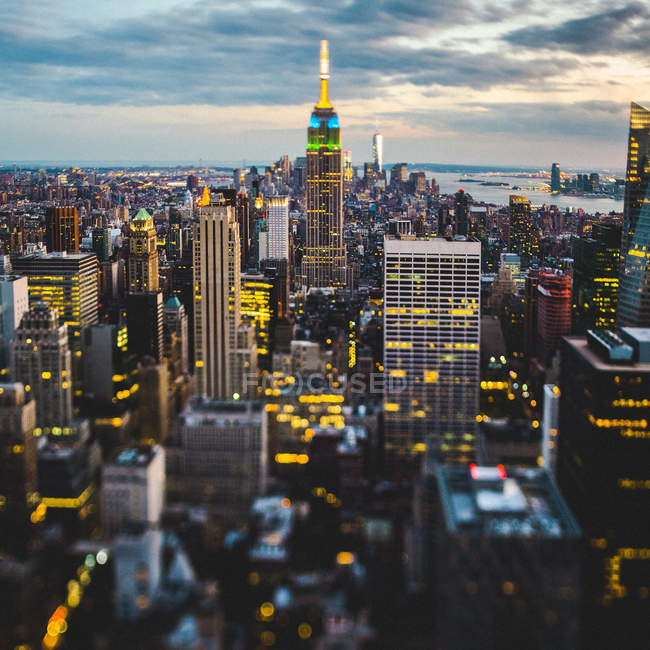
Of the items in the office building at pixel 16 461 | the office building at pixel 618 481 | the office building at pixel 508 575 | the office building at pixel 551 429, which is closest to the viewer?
the office building at pixel 508 575

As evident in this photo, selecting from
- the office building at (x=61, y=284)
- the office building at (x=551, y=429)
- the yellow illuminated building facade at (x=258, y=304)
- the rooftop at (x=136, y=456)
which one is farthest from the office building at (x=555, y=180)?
the rooftop at (x=136, y=456)

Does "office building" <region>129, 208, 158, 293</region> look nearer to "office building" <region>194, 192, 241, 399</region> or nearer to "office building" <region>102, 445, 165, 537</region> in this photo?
"office building" <region>194, 192, 241, 399</region>

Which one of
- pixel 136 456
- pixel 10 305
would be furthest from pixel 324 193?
pixel 136 456

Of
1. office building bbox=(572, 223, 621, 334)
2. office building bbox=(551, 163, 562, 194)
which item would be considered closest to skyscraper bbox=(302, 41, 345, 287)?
office building bbox=(551, 163, 562, 194)

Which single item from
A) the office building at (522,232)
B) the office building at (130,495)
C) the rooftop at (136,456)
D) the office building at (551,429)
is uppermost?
the office building at (522,232)

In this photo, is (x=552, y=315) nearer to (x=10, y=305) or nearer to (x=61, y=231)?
(x=10, y=305)

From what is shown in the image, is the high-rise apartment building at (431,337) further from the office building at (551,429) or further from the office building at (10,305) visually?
the office building at (10,305)

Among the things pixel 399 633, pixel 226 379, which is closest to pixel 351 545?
pixel 399 633
